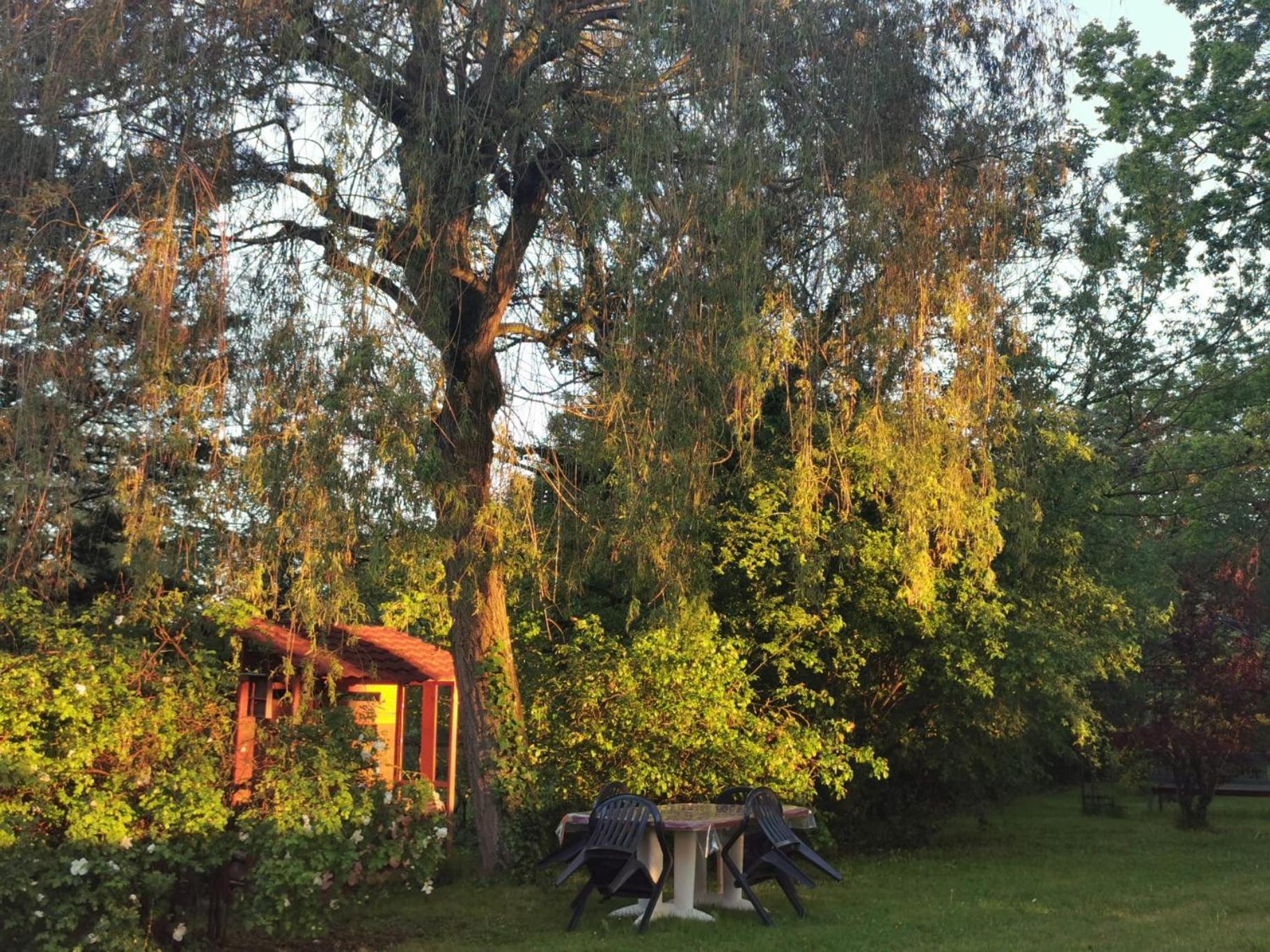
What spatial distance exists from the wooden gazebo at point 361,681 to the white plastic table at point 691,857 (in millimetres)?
1785

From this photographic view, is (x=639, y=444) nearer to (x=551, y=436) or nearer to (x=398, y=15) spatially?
(x=551, y=436)

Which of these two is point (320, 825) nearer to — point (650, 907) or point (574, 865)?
point (574, 865)

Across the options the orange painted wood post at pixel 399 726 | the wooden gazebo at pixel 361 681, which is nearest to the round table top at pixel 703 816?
the wooden gazebo at pixel 361 681

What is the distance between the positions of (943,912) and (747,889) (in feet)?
6.54

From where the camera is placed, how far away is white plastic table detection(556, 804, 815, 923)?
8.38 metres

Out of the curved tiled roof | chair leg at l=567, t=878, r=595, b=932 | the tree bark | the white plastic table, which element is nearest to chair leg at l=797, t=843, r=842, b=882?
the white plastic table

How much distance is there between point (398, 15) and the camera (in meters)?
7.19

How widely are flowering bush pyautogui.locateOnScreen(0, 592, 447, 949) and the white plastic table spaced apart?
5.64 ft

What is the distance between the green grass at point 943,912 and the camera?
25.7ft

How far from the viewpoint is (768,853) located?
838 cm

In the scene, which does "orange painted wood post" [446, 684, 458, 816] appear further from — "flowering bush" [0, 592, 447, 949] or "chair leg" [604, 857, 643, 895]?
"flowering bush" [0, 592, 447, 949]

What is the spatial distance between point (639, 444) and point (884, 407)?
7.40 ft

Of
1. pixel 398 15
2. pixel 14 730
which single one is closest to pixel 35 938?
pixel 14 730

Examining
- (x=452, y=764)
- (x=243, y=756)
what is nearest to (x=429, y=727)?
(x=452, y=764)
